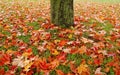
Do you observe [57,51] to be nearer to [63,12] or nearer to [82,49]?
[82,49]

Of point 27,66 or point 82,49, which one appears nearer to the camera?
point 27,66

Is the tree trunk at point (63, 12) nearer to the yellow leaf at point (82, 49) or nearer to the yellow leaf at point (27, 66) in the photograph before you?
the yellow leaf at point (82, 49)

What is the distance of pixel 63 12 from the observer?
4.73 metres

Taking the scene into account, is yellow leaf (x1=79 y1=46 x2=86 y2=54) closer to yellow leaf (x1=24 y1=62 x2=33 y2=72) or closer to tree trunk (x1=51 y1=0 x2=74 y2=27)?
yellow leaf (x1=24 y1=62 x2=33 y2=72)

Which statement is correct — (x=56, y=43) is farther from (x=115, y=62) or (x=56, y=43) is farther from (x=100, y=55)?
(x=115, y=62)

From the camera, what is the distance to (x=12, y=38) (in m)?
4.07

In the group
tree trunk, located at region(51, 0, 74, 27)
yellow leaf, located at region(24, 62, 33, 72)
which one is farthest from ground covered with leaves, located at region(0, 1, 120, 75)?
tree trunk, located at region(51, 0, 74, 27)

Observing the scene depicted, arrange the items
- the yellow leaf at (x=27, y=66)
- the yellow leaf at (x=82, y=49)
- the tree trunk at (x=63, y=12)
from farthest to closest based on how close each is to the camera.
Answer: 1. the tree trunk at (x=63, y=12)
2. the yellow leaf at (x=82, y=49)
3. the yellow leaf at (x=27, y=66)

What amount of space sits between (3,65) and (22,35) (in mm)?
1383

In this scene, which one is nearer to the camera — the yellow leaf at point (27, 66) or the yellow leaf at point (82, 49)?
the yellow leaf at point (27, 66)

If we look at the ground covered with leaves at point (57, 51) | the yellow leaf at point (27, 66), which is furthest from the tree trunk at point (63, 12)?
the yellow leaf at point (27, 66)

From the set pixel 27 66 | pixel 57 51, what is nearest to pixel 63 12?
pixel 57 51

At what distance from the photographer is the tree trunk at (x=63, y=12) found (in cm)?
470

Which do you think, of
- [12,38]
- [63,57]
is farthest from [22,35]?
[63,57]
